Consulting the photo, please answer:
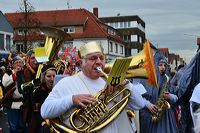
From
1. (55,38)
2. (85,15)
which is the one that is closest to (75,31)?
(85,15)

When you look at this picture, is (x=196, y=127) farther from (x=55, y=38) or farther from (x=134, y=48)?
(x=134, y=48)

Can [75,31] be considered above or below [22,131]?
above

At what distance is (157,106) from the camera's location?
21.5ft

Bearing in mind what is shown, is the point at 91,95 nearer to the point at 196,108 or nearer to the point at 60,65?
the point at 196,108

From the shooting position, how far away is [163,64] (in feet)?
22.4

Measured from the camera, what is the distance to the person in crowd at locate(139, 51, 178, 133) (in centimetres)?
661

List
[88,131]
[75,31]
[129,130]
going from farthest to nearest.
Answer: [75,31] < [129,130] < [88,131]

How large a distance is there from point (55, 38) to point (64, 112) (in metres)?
4.64

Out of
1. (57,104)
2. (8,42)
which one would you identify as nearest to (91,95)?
(57,104)

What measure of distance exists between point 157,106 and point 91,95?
9.49 ft

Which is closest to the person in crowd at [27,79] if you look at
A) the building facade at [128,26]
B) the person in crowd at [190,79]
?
the person in crowd at [190,79]

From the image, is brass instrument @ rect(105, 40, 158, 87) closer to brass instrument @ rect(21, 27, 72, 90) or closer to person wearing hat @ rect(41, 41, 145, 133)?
person wearing hat @ rect(41, 41, 145, 133)

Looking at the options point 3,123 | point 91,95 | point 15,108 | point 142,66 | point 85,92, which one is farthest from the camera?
point 3,123

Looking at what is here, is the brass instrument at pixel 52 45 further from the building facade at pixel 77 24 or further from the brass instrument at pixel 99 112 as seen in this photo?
the building facade at pixel 77 24
